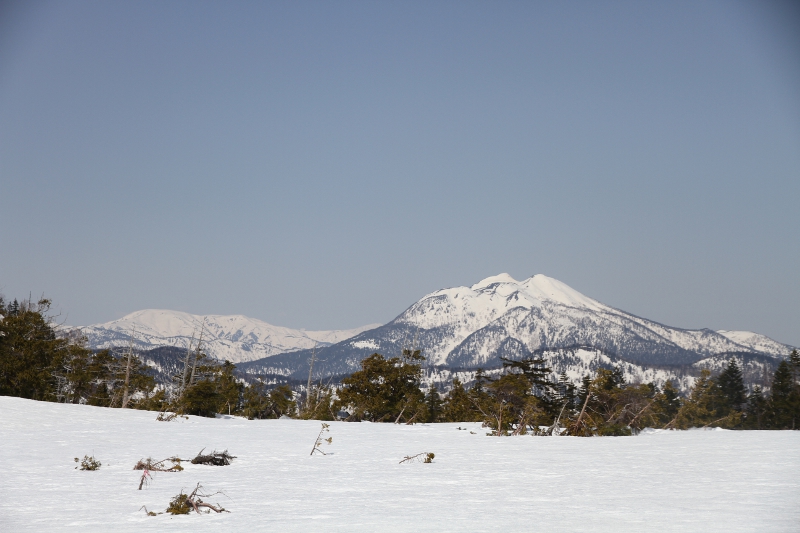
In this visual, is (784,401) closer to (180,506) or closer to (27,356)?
(27,356)

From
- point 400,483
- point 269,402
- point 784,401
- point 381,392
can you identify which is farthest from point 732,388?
point 400,483

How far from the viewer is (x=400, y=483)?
493 inches

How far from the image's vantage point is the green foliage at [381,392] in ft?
131

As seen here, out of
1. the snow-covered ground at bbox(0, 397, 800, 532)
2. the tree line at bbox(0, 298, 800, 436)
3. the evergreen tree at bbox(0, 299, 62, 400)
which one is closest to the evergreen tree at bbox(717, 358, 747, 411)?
the tree line at bbox(0, 298, 800, 436)

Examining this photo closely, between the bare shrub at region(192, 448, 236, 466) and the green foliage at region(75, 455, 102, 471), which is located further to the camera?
the bare shrub at region(192, 448, 236, 466)

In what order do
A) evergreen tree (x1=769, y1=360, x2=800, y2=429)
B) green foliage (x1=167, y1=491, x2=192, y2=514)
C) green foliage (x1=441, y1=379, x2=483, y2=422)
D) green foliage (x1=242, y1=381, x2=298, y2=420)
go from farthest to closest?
evergreen tree (x1=769, y1=360, x2=800, y2=429) < green foliage (x1=242, y1=381, x2=298, y2=420) < green foliage (x1=441, y1=379, x2=483, y2=422) < green foliage (x1=167, y1=491, x2=192, y2=514)

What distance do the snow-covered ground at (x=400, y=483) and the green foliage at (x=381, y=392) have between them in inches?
697

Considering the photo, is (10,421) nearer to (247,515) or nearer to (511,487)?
(247,515)

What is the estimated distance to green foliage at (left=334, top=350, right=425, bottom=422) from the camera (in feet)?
131

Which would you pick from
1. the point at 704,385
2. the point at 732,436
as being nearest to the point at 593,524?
the point at 732,436

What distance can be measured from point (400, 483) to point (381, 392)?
93.2 ft

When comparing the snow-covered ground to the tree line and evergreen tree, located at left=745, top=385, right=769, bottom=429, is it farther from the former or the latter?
evergreen tree, located at left=745, top=385, right=769, bottom=429

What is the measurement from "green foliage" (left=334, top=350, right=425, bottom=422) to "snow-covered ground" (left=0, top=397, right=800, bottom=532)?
1769 centimetres

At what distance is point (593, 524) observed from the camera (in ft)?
27.4
